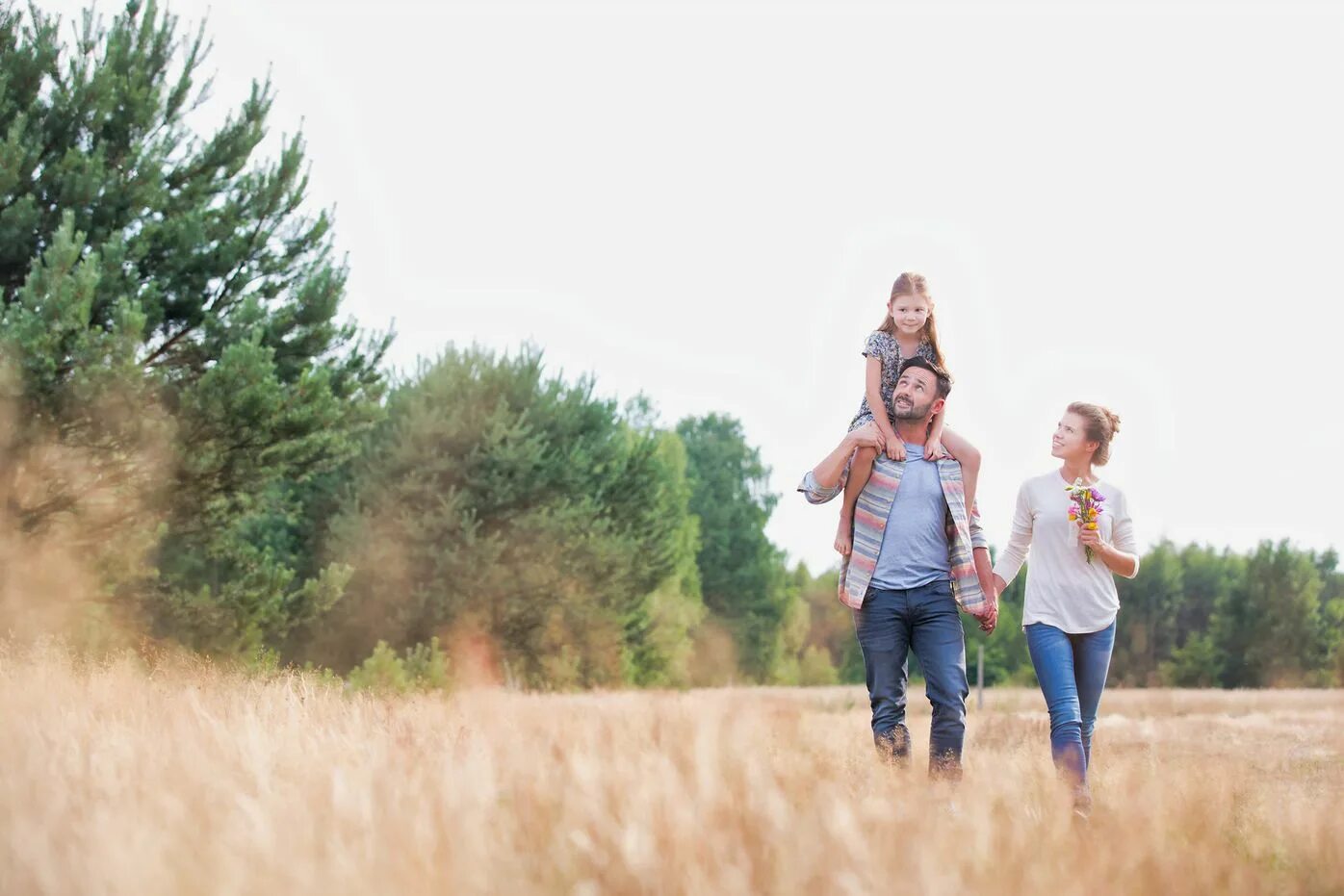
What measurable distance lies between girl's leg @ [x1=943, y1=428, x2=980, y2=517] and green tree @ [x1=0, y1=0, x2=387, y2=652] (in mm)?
13379

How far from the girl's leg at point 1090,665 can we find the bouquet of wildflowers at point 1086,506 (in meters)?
0.36

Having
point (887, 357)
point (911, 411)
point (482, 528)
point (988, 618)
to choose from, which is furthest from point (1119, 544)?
point (482, 528)

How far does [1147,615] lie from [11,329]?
77642mm

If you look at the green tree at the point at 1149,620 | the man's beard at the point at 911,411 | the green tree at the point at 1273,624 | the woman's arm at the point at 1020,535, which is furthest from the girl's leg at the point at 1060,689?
the green tree at the point at 1149,620

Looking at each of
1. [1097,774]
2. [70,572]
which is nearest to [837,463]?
[1097,774]

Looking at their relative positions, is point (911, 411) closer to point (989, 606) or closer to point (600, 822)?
point (989, 606)

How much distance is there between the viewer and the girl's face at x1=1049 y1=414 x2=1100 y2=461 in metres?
6.71

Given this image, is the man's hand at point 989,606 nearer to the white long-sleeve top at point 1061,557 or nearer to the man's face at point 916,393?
the white long-sleeve top at point 1061,557

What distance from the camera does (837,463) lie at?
6121 mm

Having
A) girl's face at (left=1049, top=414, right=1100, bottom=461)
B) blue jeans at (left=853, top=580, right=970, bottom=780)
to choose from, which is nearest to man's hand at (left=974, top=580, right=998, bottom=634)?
blue jeans at (left=853, top=580, right=970, bottom=780)

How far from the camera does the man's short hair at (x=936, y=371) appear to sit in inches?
242

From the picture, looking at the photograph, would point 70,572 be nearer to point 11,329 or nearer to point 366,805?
point 11,329

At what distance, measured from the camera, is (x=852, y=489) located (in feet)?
20.4

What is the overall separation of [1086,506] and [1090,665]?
728 millimetres
